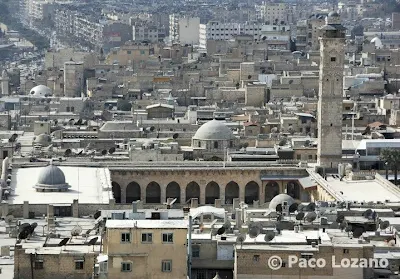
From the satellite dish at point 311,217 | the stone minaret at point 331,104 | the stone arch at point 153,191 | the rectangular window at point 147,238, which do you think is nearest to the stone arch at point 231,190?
the stone arch at point 153,191

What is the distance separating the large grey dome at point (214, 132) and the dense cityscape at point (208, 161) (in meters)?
0.09

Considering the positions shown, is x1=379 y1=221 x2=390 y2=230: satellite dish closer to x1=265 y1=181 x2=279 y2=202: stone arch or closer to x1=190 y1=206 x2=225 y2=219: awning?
x1=190 y1=206 x2=225 y2=219: awning

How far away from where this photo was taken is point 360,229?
4728cm

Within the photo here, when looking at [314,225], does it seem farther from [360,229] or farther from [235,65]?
[235,65]

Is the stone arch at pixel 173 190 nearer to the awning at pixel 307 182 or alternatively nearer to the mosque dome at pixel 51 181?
the awning at pixel 307 182

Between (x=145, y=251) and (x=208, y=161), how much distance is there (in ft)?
111

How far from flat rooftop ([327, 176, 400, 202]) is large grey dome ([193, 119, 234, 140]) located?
25.5ft

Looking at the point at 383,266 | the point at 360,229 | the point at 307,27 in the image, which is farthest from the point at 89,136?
the point at 307,27

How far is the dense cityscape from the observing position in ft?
136

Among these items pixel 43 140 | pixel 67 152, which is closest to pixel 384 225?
pixel 67 152

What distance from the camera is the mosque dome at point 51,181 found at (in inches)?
2410

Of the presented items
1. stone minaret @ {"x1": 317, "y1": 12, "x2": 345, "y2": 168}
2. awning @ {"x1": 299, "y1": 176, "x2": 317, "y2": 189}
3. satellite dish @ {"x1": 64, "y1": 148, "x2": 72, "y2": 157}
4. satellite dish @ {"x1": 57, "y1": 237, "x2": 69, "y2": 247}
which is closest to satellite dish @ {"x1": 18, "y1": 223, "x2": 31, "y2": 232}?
satellite dish @ {"x1": 57, "y1": 237, "x2": 69, "y2": 247}

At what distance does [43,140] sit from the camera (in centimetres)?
7694

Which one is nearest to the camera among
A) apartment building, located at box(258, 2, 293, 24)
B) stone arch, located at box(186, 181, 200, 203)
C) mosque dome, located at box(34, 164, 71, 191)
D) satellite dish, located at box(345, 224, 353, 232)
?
satellite dish, located at box(345, 224, 353, 232)
